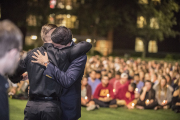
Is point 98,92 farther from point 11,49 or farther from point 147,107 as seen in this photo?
point 11,49

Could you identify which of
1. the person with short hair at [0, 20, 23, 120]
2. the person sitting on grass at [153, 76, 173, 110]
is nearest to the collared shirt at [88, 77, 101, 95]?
the person sitting on grass at [153, 76, 173, 110]

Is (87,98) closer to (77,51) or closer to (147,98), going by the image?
(147,98)

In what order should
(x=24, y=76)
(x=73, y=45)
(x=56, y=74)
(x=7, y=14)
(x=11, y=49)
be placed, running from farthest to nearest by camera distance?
(x=7, y=14) → (x=24, y=76) → (x=73, y=45) → (x=56, y=74) → (x=11, y=49)

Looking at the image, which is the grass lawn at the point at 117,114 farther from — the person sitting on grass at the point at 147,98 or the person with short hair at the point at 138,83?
the person with short hair at the point at 138,83

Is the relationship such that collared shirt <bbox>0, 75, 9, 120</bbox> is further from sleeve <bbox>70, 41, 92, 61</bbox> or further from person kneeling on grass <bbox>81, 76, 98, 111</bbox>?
person kneeling on grass <bbox>81, 76, 98, 111</bbox>

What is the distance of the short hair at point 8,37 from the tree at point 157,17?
26750 mm

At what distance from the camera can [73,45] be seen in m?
2.84

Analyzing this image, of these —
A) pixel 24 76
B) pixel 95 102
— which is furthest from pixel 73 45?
pixel 95 102

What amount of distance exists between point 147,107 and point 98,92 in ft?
5.71

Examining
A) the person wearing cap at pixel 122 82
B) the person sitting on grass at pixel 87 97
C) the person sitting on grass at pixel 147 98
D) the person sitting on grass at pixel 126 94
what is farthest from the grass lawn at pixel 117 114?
the person wearing cap at pixel 122 82

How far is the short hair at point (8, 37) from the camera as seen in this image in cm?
160

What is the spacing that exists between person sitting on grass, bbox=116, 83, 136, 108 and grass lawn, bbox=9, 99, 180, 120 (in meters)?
0.44

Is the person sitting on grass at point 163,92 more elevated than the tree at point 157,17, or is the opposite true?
the tree at point 157,17

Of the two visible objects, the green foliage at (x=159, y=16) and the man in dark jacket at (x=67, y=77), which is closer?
the man in dark jacket at (x=67, y=77)
